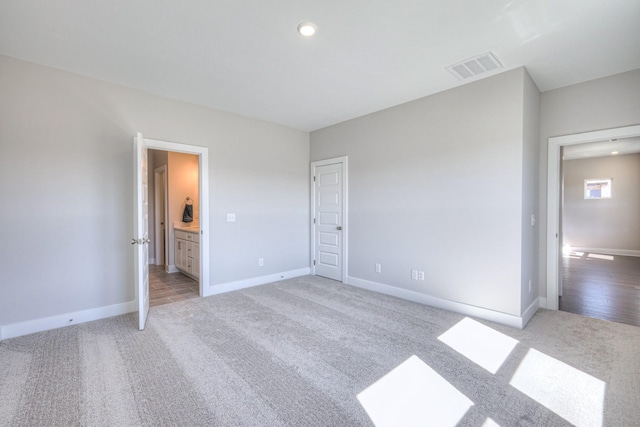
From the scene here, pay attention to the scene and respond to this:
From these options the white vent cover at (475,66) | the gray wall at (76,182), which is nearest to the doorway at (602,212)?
the white vent cover at (475,66)

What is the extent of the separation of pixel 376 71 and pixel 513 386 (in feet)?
9.91

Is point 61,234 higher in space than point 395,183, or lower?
lower

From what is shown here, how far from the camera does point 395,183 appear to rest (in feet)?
13.4

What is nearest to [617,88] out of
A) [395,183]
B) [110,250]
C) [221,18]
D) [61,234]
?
[395,183]

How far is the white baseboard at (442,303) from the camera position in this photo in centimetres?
303

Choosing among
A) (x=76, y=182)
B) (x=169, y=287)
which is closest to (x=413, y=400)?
(x=76, y=182)

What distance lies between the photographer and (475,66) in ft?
9.55

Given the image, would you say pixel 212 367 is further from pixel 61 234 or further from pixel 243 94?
pixel 243 94

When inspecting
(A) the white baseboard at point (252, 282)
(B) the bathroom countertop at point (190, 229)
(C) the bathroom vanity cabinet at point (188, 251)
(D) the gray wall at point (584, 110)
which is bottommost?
(A) the white baseboard at point (252, 282)

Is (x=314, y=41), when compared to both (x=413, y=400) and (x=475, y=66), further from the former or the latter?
(x=413, y=400)

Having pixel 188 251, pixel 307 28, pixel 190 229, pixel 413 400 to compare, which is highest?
pixel 307 28

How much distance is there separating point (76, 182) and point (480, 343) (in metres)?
4.46

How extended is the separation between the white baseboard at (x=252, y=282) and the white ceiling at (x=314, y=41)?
2701 millimetres

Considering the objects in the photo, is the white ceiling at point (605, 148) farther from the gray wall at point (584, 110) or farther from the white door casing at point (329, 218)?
the white door casing at point (329, 218)
